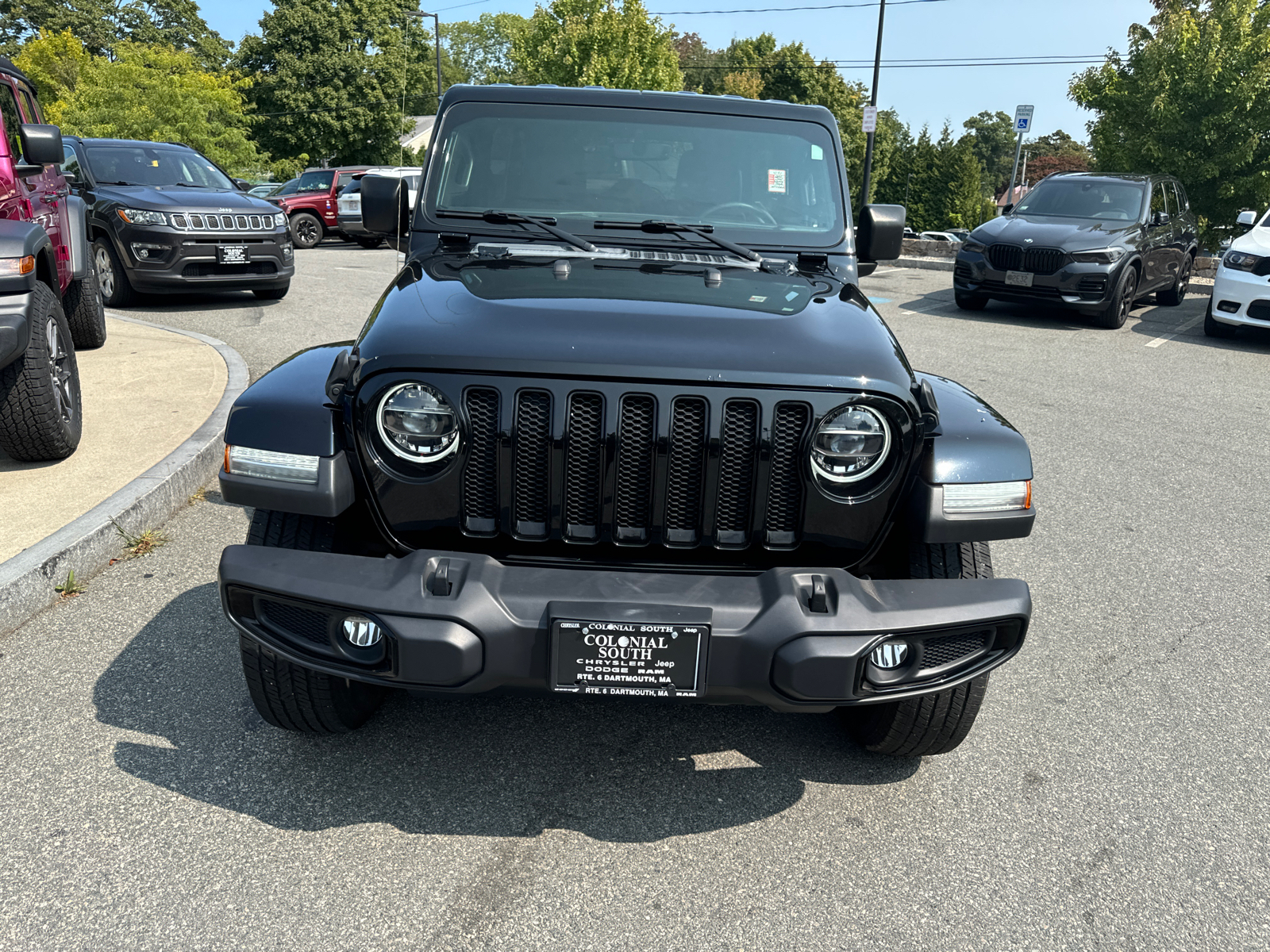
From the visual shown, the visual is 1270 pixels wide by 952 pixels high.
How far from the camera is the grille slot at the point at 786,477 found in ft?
8.26

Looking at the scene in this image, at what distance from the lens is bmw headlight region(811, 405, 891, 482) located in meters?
2.53

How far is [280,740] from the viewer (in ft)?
10.2

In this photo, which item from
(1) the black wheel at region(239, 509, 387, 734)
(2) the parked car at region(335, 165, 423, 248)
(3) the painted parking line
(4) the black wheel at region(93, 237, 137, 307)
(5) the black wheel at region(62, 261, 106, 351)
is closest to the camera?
(1) the black wheel at region(239, 509, 387, 734)

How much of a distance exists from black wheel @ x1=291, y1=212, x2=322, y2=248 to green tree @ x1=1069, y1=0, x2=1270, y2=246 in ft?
49.3

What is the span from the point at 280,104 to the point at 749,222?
51291 millimetres

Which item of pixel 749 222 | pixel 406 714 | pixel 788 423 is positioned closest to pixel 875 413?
pixel 788 423

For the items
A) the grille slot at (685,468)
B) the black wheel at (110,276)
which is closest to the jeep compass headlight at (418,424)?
the grille slot at (685,468)

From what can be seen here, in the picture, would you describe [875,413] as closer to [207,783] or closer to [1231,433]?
[207,783]

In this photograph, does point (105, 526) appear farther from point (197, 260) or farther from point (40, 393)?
point (197, 260)

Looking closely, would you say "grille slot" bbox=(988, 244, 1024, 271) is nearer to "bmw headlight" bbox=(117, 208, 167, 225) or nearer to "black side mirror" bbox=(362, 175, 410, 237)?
"bmw headlight" bbox=(117, 208, 167, 225)

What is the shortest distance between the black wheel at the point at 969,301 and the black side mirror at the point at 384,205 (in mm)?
10645

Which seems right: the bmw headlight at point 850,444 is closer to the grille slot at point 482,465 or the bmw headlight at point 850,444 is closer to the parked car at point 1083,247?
the grille slot at point 482,465

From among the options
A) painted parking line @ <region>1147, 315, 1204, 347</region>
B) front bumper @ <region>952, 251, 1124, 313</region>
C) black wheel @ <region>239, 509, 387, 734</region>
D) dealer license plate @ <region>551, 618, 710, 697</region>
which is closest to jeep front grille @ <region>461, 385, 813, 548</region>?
dealer license plate @ <region>551, 618, 710, 697</region>

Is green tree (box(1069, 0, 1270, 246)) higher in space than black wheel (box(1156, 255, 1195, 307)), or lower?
higher
